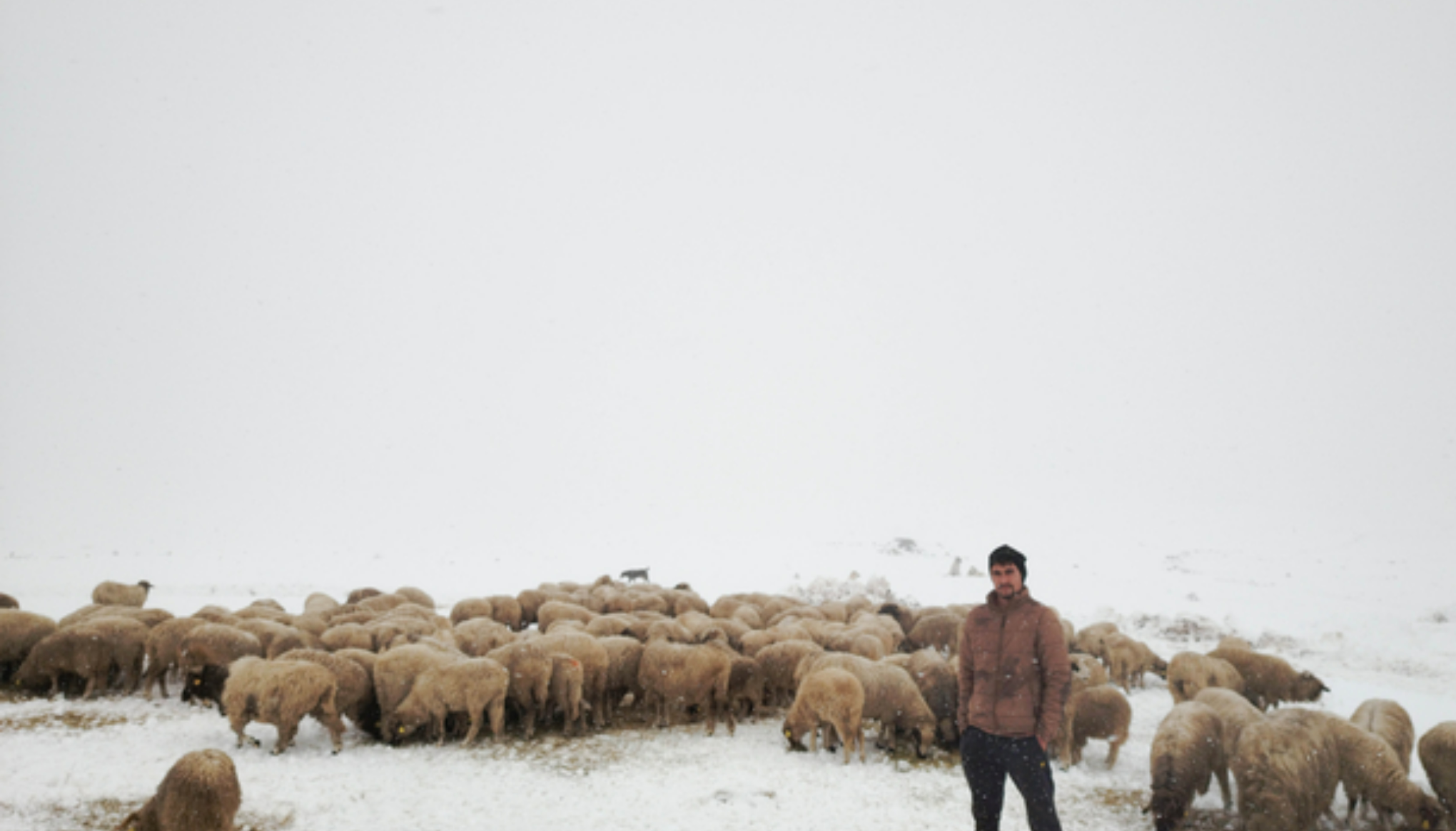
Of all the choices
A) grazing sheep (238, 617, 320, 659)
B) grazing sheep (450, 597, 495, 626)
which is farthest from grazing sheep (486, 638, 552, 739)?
grazing sheep (450, 597, 495, 626)

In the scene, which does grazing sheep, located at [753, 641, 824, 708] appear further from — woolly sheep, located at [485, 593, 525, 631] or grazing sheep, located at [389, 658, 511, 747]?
woolly sheep, located at [485, 593, 525, 631]

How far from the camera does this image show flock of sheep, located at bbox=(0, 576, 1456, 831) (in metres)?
6.18

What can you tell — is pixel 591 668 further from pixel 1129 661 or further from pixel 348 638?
pixel 1129 661

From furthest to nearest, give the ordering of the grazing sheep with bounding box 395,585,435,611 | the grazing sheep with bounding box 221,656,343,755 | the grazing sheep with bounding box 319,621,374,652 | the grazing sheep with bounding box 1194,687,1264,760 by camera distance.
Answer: the grazing sheep with bounding box 395,585,435,611 < the grazing sheep with bounding box 319,621,374,652 < the grazing sheep with bounding box 221,656,343,755 < the grazing sheep with bounding box 1194,687,1264,760

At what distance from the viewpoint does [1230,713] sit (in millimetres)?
7285

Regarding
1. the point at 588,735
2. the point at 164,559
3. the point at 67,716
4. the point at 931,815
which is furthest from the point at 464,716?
the point at 164,559

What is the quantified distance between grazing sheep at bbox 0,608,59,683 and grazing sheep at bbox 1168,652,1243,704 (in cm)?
1653

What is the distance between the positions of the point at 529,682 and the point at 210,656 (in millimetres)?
4556

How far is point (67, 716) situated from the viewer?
8859 mm

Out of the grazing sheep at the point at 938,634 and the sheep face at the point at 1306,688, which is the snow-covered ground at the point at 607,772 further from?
the grazing sheep at the point at 938,634

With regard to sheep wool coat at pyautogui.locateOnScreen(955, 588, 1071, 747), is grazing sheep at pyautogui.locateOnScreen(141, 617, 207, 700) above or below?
below

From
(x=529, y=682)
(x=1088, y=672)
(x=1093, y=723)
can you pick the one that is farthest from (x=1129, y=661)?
(x=529, y=682)

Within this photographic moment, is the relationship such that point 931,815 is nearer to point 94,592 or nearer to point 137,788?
point 137,788

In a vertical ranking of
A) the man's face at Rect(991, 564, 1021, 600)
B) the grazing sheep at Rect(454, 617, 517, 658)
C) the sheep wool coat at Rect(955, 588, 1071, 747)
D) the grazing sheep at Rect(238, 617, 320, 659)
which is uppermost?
the man's face at Rect(991, 564, 1021, 600)
